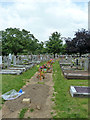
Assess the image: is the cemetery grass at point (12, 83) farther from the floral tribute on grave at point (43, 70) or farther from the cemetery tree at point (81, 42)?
the cemetery tree at point (81, 42)

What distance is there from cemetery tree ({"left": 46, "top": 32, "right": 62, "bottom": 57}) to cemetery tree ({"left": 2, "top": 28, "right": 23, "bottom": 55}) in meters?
14.2

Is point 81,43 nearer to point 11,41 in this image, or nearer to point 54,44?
point 11,41

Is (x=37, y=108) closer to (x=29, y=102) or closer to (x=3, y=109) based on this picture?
(x=29, y=102)

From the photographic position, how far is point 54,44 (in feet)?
112

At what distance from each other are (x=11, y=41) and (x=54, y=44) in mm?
16001

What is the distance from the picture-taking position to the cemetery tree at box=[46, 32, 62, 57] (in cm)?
3425

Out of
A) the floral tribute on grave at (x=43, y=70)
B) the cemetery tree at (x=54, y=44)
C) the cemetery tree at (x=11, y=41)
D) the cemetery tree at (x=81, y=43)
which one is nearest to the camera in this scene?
the floral tribute on grave at (x=43, y=70)

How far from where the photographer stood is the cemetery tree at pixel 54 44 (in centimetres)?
3425

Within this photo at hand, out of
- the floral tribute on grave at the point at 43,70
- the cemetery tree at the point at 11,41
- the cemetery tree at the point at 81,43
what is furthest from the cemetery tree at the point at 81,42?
the cemetery tree at the point at 11,41

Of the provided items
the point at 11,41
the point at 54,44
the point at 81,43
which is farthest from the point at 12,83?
the point at 54,44

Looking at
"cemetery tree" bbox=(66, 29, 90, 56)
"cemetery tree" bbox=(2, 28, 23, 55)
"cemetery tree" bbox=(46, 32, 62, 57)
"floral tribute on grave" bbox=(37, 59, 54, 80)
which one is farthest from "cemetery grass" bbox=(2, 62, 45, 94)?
"cemetery tree" bbox=(46, 32, 62, 57)

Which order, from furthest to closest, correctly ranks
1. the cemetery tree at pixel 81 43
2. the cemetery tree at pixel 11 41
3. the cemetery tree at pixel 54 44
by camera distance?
the cemetery tree at pixel 54 44, the cemetery tree at pixel 11 41, the cemetery tree at pixel 81 43

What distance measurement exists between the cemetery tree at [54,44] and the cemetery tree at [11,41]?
46.6 feet

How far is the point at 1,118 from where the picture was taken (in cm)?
313
